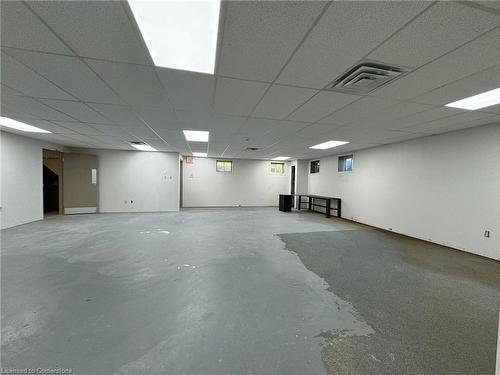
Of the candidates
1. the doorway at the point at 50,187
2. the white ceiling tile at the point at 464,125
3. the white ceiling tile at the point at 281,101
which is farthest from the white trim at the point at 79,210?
the white ceiling tile at the point at 464,125

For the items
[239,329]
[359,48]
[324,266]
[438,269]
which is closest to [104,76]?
[359,48]

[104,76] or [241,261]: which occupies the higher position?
[104,76]

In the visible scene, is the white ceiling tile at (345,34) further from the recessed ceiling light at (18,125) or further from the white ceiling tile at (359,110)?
the recessed ceiling light at (18,125)

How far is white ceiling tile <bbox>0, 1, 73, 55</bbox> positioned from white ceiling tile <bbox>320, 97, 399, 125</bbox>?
3.25 meters

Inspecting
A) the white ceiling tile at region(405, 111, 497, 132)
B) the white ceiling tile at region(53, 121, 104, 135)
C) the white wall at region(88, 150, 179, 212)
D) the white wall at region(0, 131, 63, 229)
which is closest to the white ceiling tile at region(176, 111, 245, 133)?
the white ceiling tile at region(53, 121, 104, 135)

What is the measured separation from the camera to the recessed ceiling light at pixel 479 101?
2.44 metres

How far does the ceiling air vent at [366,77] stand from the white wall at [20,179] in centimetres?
734

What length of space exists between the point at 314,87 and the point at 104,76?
235 cm

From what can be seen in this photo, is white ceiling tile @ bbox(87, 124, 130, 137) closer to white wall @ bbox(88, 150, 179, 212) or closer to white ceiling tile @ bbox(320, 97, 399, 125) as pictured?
white wall @ bbox(88, 150, 179, 212)

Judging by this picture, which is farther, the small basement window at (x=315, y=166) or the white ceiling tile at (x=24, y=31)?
the small basement window at (x=315, y=166)

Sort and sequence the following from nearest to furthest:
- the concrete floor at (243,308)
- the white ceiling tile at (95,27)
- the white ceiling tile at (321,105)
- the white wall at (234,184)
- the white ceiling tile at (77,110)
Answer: the white ceiling tile at (95,27), the concrete floor at (243,308), the white ceiling tile at (321,105), the white ceiling tile at (77,110), the white wall at (234,184)

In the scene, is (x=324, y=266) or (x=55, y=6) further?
(x=324, y=266)

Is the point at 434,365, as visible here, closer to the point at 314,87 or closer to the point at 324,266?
the point at 324,266

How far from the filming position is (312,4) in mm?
1224
